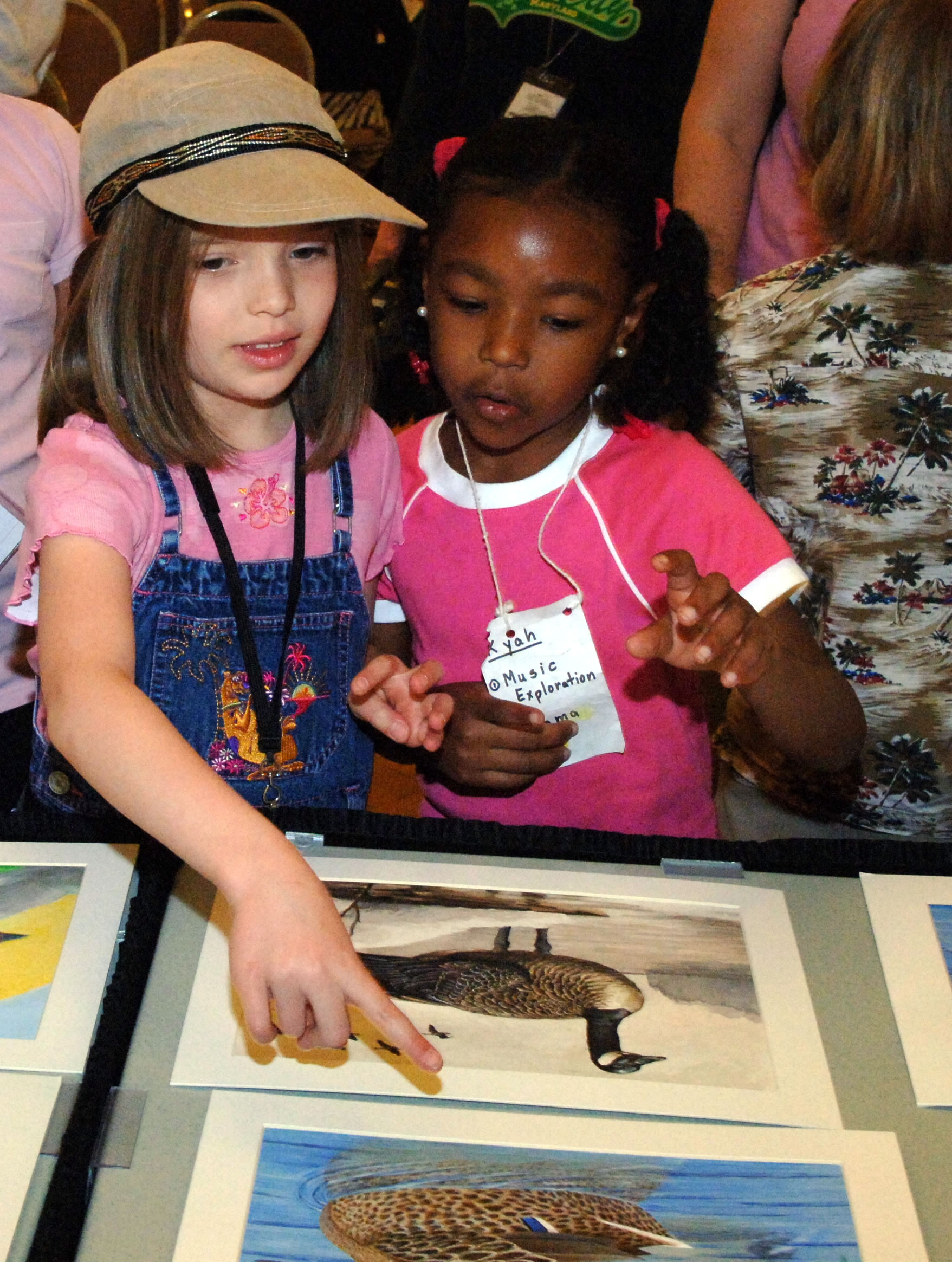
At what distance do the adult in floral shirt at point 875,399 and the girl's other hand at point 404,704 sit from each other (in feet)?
1.74

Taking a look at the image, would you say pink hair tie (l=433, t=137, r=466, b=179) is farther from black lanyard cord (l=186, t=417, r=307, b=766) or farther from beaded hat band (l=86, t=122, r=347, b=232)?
black lanyard cord (l=186, t=417, r=307, b=766)

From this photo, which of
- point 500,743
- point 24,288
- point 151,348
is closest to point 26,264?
point 24,288

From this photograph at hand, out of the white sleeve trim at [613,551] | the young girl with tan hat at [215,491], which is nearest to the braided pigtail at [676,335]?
the white sleeve trim at [613,551]

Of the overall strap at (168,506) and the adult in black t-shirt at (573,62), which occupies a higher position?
the adult in black t-shirt at (573,62)

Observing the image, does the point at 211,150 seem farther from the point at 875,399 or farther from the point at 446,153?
the point at 875,399

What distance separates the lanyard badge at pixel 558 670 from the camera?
4.98 feet

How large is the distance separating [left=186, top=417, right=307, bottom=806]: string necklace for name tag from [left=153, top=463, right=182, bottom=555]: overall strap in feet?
0.08

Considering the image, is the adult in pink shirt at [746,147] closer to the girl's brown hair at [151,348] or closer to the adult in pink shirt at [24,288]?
the girl's brown hair at [151,348]

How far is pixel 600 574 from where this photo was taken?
61.2 inches

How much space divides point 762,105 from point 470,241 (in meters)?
0.73

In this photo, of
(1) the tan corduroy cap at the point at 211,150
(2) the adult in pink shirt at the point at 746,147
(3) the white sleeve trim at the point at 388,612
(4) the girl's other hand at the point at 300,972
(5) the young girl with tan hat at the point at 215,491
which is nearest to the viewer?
(4) the girl's other hand at the point at 300,972

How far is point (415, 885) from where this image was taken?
3.92ft

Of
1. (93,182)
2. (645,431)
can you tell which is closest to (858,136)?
(645,431)

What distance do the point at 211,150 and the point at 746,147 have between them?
104cm
